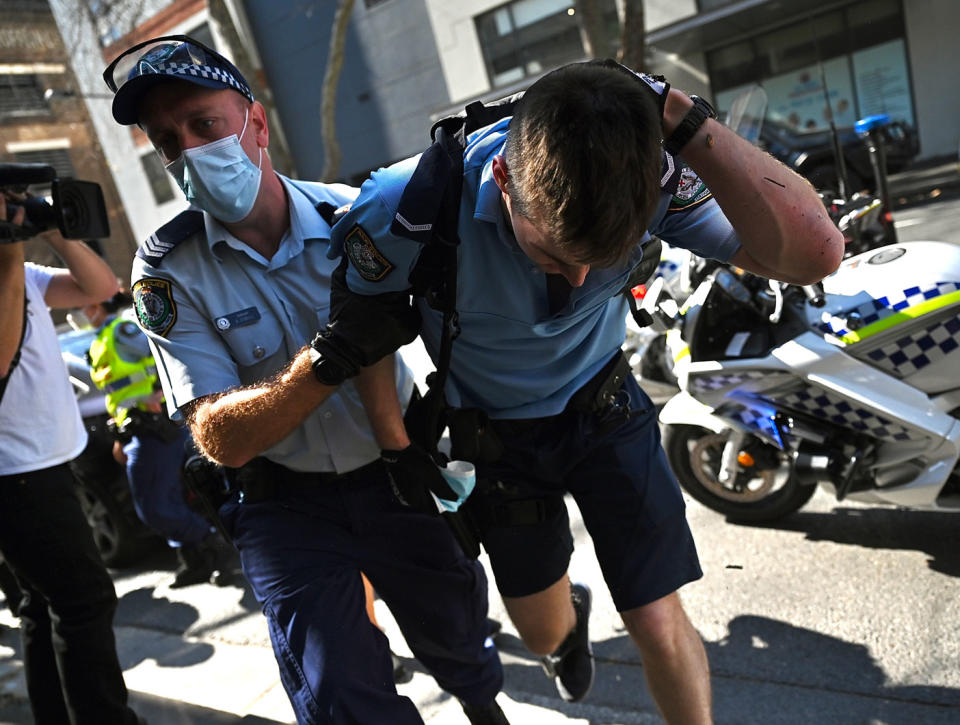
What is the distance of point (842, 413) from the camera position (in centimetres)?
315

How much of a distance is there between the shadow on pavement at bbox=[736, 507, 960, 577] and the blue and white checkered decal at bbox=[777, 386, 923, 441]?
51 cm

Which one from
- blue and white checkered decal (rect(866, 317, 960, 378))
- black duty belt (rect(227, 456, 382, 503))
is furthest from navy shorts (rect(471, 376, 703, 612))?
blue and white checkered decal (rect(866, 317, 960, 378))

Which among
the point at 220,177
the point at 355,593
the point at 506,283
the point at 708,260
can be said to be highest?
the point at 220,177

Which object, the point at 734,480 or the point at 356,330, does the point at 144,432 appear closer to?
the point at 734,480

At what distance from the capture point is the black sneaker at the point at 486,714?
A: 2.43m

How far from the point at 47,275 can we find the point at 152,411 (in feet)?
5.14

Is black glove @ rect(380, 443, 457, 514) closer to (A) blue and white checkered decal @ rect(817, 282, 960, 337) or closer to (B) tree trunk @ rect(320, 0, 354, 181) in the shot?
(A) blue and white checkered decal @ rect(817, 282, 960, 337)

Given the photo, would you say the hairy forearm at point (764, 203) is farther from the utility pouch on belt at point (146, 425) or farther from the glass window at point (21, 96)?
the glass window at point (21, 96)

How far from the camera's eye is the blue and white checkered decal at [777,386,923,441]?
9.95ft

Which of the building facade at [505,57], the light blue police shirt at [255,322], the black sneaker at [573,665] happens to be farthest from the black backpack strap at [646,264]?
the building facade at [505,57]

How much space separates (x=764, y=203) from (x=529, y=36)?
18799mm

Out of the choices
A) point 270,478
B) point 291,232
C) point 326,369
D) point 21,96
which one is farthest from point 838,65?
point 21,96

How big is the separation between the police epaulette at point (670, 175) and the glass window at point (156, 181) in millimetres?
28597

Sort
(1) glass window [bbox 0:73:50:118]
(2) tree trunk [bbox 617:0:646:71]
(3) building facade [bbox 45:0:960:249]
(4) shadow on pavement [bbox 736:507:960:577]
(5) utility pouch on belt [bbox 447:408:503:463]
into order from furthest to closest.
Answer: (1) glass window [bbox 0:73:50:118] < (3) building facade [bbox 45:0:960:249] < (2) tree trunk [bbox 617:0:646:71] < (4) shadow on pavement [bbox 736:507:960:577] < (5) utility pouch on belt [bbox 447:408:503:463]
